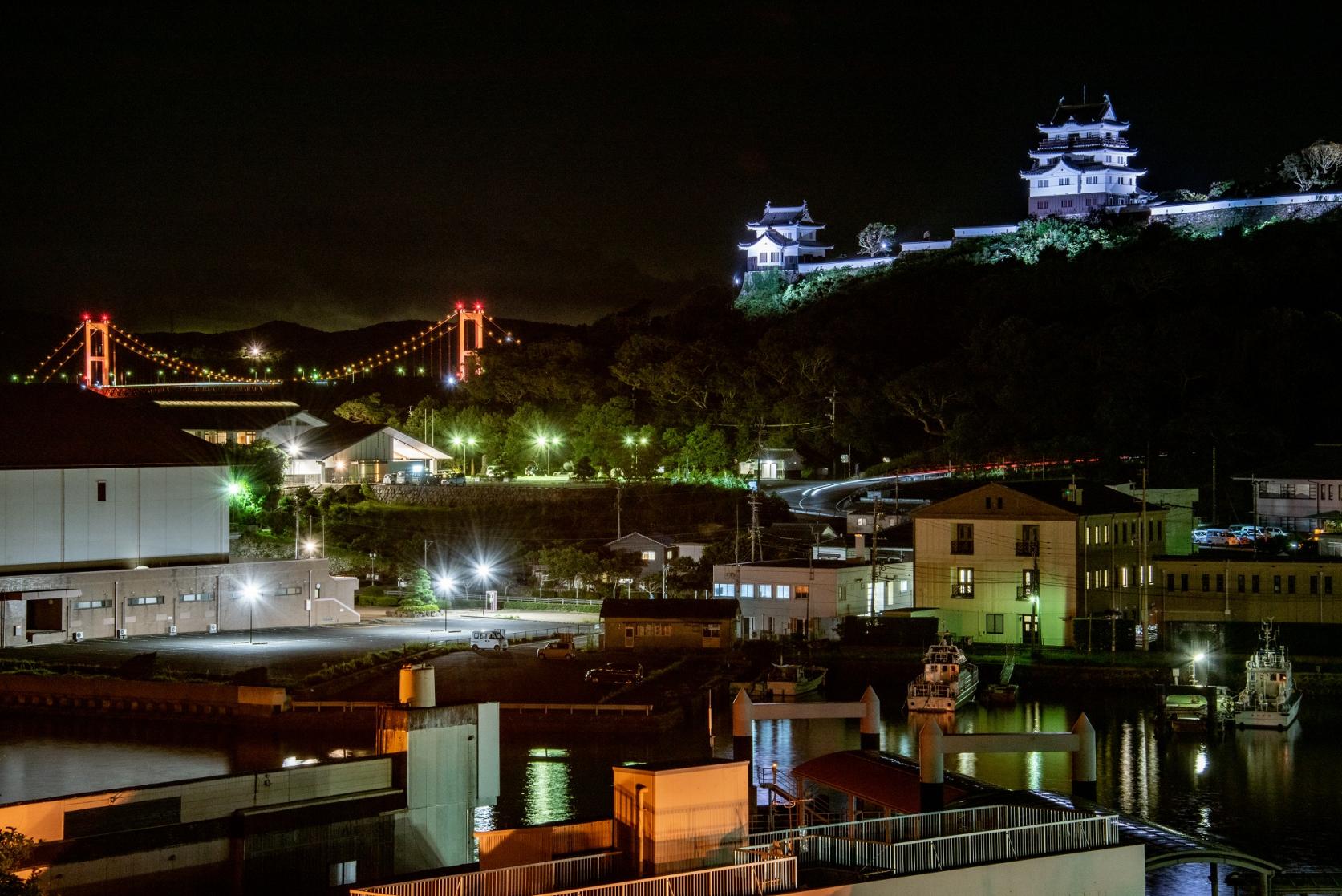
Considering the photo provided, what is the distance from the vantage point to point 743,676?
1720 cm

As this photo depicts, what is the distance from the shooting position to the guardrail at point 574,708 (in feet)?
49.3

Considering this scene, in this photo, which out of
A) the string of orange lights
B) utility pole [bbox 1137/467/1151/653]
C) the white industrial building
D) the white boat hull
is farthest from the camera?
the string of orange lights

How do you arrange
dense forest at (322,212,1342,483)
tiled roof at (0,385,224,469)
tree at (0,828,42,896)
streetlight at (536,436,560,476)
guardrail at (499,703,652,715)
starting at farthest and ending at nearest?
streetlight at (536,436,560,476), dense forest at (322,212,1342,483), tiled roof at (0,385,224,469), guardrail at (499,703,652,715), tree at (0,828,42,896)

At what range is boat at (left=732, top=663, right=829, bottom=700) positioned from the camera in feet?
53.6

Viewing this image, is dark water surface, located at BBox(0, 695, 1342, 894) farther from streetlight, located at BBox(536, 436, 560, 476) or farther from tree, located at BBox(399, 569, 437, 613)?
streetlight, located at BBox(536, 436, 560, 476)

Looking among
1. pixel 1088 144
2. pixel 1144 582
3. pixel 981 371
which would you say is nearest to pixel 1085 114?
pixel 1088 144

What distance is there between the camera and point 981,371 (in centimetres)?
3131

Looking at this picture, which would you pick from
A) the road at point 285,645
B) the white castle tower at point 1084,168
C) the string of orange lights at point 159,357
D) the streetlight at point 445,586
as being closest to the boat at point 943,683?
the road at point 285,645

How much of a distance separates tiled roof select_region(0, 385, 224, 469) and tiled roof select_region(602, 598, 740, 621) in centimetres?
635

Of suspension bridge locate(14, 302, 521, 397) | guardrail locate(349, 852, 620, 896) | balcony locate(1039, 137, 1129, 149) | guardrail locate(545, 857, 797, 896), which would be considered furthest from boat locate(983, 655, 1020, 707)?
balcony locate(1039, 137, 1129, 149)

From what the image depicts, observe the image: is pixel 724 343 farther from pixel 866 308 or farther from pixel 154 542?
pixel 154 542

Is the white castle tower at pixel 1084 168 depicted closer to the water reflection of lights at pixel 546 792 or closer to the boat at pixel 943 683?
the boat at pixel 943 683

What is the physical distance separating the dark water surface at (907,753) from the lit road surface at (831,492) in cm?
1046

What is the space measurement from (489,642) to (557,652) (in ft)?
3.27
